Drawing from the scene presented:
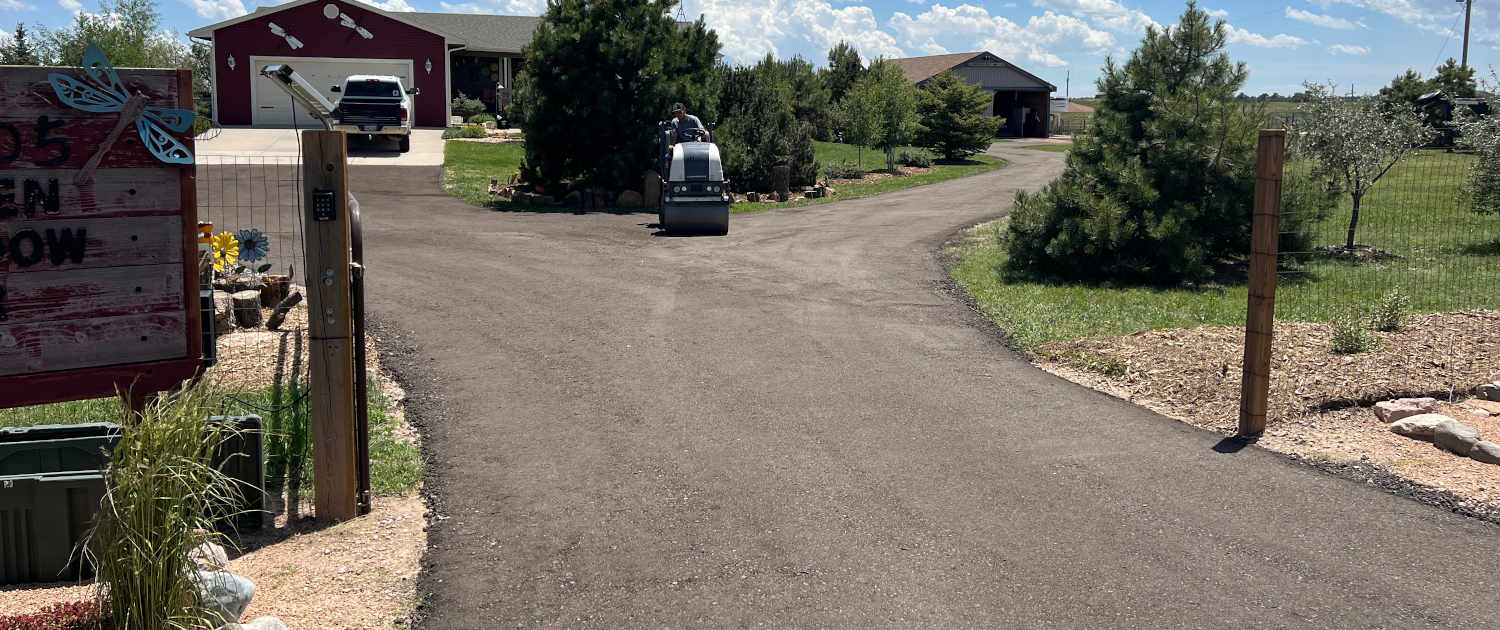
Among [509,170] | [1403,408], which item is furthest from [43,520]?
[509,170]

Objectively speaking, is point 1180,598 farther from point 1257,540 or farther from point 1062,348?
point 1062,348

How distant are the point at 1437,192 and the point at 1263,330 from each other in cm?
2205

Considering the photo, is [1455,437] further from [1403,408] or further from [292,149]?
[292,149]

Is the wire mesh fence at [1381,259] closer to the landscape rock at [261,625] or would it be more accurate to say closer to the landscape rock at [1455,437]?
the landscape rock at [1455,437]

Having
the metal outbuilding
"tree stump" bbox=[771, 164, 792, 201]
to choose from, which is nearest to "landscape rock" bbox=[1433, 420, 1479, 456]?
"tree stump" bbox=[771, 164, 792, 201]

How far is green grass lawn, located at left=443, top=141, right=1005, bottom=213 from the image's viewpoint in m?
25.0

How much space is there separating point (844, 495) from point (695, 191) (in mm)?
12862

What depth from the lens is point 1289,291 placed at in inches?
587

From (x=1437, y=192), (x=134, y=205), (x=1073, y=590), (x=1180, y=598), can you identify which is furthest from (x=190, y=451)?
(x=1437, y=192)

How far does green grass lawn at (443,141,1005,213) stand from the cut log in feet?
38.2

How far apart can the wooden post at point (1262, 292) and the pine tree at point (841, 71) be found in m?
45.2

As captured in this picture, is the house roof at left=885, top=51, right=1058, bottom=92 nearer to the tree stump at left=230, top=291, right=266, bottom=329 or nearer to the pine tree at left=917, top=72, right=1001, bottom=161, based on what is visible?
the pine tree at left=917, top=72, right=1001, bottom=161

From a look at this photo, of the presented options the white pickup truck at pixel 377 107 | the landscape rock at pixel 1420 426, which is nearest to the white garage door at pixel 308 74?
the white pickup truck at pixel 377 107

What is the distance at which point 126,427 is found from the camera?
4.37 meters
